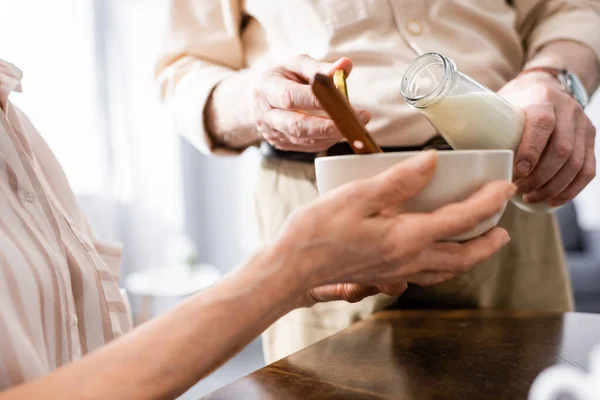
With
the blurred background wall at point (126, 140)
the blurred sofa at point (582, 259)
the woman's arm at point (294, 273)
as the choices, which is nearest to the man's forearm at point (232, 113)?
the woman's arm at point (294, 273)

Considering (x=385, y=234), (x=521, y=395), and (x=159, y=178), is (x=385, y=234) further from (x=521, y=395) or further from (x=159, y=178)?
(x=159, y=178)

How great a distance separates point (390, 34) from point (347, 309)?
437 mm

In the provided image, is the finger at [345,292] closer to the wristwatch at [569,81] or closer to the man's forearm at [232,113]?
the man's forearm at [232,113]

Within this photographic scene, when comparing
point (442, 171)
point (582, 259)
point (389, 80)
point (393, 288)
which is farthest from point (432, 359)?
point (582, 259)

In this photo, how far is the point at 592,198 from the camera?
375 cm

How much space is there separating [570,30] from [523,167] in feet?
1.20

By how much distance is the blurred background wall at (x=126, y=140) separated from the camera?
2762mm

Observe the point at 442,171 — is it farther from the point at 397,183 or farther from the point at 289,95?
the point at 289,95

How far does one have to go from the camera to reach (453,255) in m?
0.53

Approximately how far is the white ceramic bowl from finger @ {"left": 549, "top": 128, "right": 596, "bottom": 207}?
0.26 metres

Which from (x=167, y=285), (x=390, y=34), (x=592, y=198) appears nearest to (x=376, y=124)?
(x=390, y=34)

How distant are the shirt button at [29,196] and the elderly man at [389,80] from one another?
0.28 meters

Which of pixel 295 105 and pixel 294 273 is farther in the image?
pixel 295 105

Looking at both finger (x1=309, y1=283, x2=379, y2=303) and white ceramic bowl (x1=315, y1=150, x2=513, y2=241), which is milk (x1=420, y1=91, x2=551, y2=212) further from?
finger (x1=309, y1=283, x2=379, y2=303)
